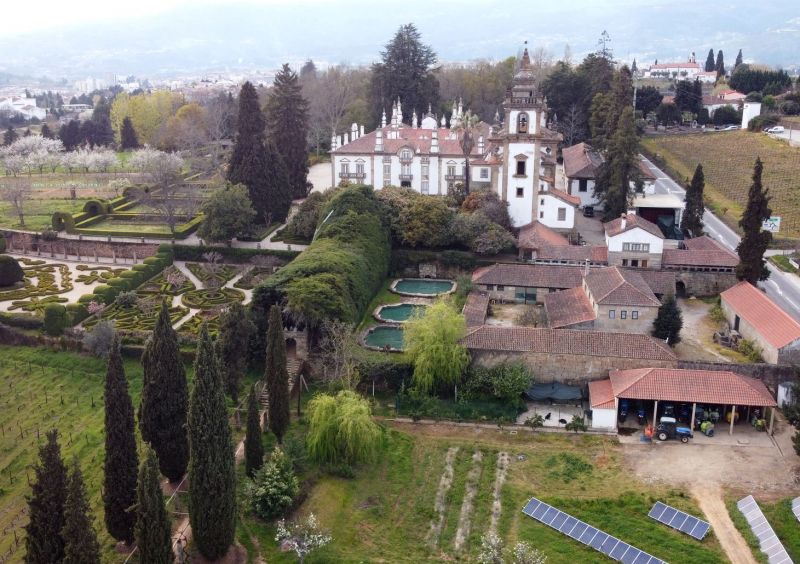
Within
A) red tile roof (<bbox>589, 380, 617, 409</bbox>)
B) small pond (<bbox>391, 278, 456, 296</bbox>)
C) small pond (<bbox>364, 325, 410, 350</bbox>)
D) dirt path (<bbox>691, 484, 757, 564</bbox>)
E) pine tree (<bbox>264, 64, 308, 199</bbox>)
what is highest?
pine tree (<bbox>264, 64, 308, 199</bbox>)

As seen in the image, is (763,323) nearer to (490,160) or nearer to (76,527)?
(490,160)

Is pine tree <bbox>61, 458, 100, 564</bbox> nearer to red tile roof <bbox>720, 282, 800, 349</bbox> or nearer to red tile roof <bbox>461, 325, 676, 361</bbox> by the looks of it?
red tile roof <bbox>461, 325, 676, 361</bbox>

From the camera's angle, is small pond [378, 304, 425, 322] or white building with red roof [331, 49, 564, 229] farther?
Answer: white building with red roof [331, 49, 564, 229]

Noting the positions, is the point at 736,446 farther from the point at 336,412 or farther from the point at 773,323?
the point at 336,412

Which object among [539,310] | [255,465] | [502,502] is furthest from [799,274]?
[255,465]

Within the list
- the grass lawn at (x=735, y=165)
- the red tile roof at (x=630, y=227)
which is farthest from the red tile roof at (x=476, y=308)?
the grass lawn at (x=735, y=165)

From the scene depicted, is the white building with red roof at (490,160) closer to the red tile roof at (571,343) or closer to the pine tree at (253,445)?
the red tile roof at (571,343)

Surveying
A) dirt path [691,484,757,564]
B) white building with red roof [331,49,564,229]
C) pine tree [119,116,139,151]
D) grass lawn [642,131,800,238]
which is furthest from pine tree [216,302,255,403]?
pine tree [119,116,139,151]
